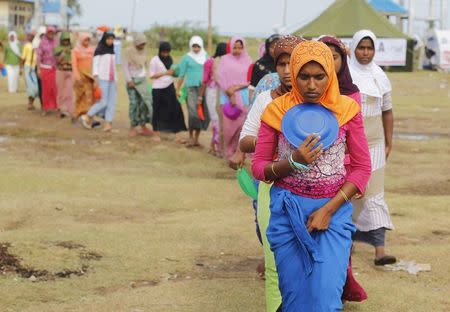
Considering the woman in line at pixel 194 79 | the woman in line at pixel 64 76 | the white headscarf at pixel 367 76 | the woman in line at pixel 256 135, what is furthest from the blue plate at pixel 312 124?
the woman in line at pixel 64 76

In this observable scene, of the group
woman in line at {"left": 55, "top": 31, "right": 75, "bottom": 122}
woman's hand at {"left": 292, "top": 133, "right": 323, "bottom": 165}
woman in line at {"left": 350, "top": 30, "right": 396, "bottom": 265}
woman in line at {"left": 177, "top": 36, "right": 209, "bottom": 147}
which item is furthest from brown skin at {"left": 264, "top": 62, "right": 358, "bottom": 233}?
woman in line at {"left": 55, "top": 31, "right": 75, "bottom": 122}

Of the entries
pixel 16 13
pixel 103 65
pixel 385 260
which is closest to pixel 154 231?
pixel 385 260

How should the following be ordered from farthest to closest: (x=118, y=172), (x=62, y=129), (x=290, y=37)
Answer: (x=62, y=129)
(x=118, y=172)
(x=290, y=37)

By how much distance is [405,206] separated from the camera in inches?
A: 362

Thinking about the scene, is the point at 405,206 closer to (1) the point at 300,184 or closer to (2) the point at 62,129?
(1) the point at 300,184

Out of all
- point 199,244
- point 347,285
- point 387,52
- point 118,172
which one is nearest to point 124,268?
point 199,244

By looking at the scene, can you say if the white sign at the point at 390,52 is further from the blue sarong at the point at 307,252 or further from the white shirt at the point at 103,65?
the blue sarong at the point at 307,252

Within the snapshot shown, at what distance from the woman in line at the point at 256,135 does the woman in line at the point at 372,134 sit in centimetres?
153

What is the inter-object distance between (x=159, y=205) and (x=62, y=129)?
7353mm

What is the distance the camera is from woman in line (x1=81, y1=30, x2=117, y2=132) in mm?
15373

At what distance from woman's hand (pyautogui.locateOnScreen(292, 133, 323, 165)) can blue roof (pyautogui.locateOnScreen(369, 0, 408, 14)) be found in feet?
135

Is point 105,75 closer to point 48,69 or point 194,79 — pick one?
point 194,79

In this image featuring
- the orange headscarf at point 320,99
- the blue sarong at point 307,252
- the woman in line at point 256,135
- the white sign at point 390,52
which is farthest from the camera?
the white sign at point 390,52

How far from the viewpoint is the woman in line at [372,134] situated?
6.78 metres
